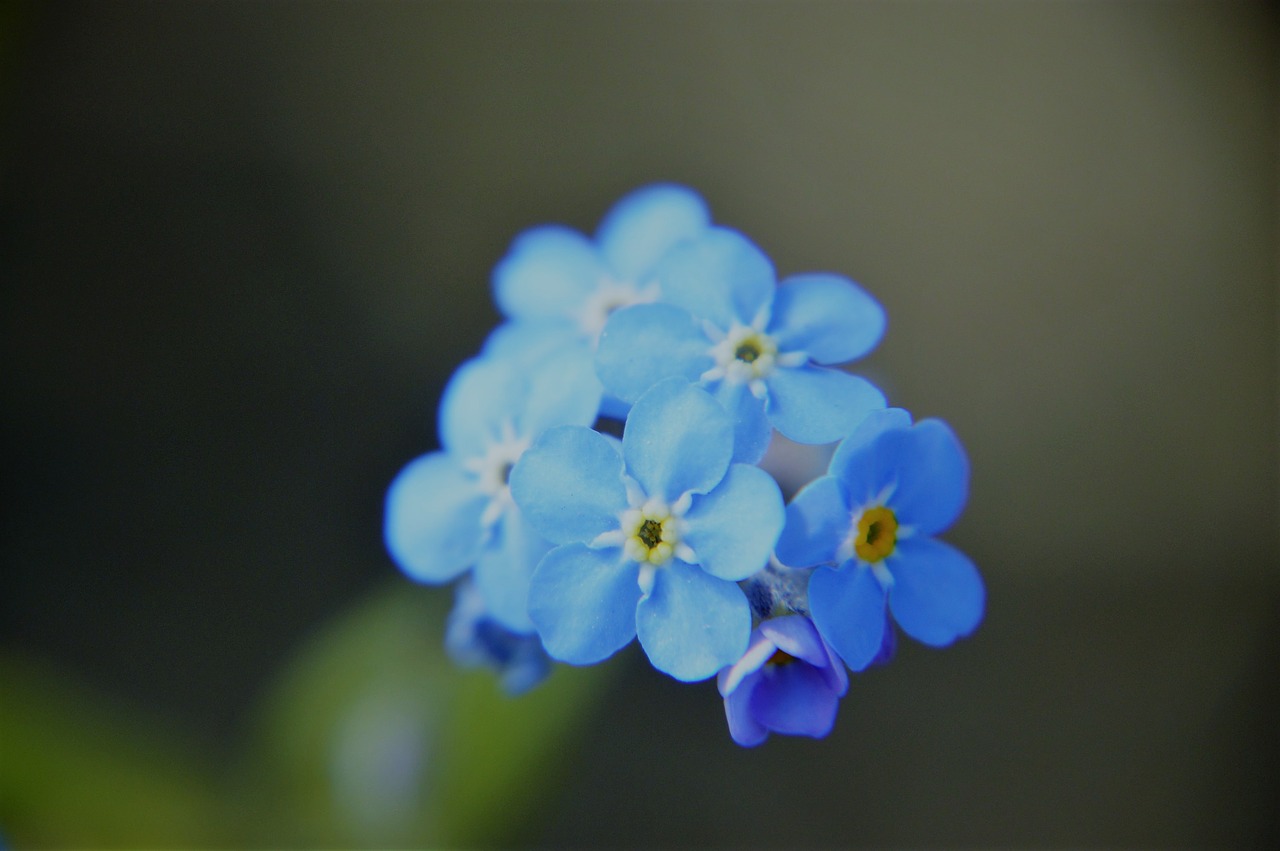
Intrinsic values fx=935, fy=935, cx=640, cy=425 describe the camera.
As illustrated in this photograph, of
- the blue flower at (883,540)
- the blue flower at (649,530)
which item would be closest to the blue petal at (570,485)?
the blue flower at (649,530)

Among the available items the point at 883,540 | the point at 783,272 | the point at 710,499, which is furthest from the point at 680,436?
the point at 783,272

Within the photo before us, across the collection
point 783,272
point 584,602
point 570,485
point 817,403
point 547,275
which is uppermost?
point 783,272

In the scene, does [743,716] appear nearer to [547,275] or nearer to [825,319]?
[825,319]

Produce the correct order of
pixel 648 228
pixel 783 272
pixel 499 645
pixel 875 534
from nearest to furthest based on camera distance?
pixel 875 534 < pixel 499 645 < pixel 648 228 < pixel 783 272

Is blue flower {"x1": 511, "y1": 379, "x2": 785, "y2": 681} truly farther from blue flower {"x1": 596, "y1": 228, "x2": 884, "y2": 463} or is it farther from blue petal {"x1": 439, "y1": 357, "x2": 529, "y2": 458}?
blue petal {"x1": 439, "y1": 357, "x2": 529, "y2": 458}

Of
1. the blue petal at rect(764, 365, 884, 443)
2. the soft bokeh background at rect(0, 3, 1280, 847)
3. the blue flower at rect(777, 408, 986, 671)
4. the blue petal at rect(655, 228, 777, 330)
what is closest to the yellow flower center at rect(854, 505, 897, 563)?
the blue flower at rect(777, 408, 986, 671)

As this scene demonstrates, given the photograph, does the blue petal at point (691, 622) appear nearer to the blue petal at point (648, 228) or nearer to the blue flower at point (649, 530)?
the blue flower at point (649, 530)

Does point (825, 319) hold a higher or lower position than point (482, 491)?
higher
